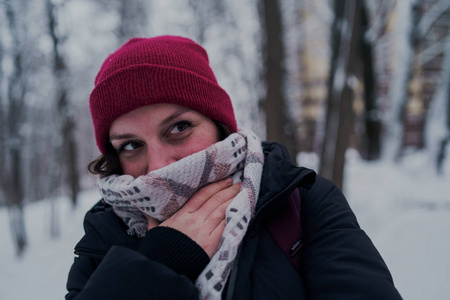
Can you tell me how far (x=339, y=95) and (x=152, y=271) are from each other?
13.0 feet

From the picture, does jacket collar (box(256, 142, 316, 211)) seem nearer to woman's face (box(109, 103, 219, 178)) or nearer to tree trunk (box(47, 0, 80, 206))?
woman's face (box(109, 103, 219, 178))

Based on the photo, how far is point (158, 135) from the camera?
1.19m

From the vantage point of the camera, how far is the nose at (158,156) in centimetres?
118

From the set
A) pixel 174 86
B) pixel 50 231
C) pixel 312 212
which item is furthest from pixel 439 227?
pixel 50 231

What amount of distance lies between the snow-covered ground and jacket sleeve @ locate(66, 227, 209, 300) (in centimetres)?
247

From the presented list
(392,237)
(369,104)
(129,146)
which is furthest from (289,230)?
(369,104)

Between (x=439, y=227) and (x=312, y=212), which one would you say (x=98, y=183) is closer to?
(x=312, y=212)

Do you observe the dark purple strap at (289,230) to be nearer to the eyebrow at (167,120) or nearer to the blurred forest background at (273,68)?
the eyebrow at (167,120)

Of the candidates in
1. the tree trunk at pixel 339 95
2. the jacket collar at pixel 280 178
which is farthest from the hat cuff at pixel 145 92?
the tree trunk at pixel 339 95

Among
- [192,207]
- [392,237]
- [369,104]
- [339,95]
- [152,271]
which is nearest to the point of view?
[152,271]

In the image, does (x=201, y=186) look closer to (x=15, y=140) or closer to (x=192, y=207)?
(x=192, y=207)

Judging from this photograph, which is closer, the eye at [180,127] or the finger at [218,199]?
the finger at [218,199]

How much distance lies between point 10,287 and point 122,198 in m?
5.73

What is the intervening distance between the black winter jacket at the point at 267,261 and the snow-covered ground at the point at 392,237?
2081 millimetres
